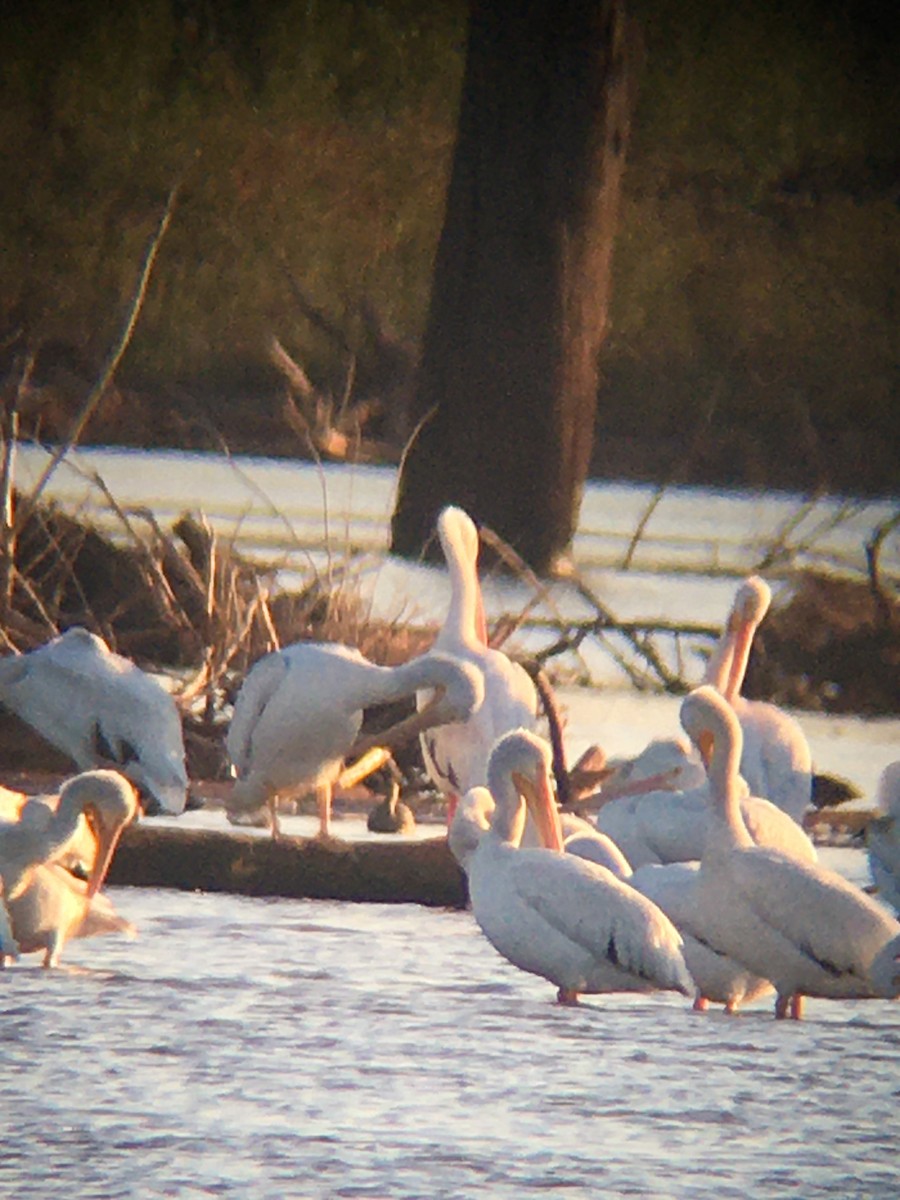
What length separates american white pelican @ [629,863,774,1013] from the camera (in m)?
4.32

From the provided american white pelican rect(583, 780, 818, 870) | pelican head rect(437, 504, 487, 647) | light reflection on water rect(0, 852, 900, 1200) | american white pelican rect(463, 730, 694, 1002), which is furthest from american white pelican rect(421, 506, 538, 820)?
american white pelican rect(463, 730, 694, 1002)

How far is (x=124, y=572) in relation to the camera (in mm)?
6758

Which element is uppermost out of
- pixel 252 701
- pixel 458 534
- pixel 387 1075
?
pixel 458 534

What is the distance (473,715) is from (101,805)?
→ 3.40 feet

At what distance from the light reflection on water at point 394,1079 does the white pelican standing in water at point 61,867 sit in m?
0.08

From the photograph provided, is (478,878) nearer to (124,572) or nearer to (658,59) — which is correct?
(124,572)

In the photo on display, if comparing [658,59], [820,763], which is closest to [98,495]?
[658,59]

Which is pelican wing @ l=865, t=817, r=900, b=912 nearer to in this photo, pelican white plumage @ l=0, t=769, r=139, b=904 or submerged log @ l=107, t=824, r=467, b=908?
submerged log @ l=107, t=824, r=467, b=908

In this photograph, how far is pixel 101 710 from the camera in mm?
5352

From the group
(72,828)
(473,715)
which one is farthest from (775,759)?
(72,828)

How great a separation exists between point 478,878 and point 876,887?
2.63 ft

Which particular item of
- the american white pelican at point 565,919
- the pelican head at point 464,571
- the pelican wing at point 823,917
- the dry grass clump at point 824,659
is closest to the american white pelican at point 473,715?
the pelican head at point 464,571

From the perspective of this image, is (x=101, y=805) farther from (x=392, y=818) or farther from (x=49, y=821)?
(x=392, y=818)

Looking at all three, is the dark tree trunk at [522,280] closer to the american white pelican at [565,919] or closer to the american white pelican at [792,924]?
the american white pelican at [565,919]
